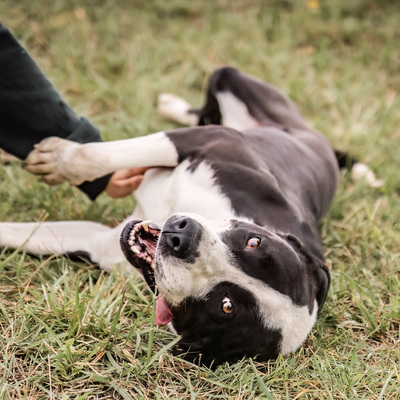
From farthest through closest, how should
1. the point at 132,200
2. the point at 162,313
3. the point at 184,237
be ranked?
1. the point at 132,200
2. the point at 162,313
3. the point at 184,237

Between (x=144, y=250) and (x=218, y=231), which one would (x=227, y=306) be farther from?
(x=144, y=250)

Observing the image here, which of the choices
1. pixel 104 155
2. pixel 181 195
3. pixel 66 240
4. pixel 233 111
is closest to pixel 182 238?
pixel 181 195

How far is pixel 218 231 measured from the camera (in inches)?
106

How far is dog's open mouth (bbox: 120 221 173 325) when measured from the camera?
9.17 ft

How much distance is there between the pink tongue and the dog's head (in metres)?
0.02

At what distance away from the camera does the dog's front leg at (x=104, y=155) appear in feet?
10.4

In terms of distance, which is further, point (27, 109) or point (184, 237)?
point (27, 109)

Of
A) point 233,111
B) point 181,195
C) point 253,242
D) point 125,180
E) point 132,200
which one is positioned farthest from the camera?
point 233,111

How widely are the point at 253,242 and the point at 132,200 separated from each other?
1.25 m

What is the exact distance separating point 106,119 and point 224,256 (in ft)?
7.62

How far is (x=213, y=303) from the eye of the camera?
2551 millimetres

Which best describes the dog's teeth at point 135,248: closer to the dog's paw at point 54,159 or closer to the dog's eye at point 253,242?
the dog's eye at point 253,242

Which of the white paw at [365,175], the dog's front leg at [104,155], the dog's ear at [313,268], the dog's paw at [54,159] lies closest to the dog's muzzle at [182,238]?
the dog's ear at [313,268]

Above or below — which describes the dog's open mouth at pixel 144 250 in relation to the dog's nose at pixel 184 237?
below
